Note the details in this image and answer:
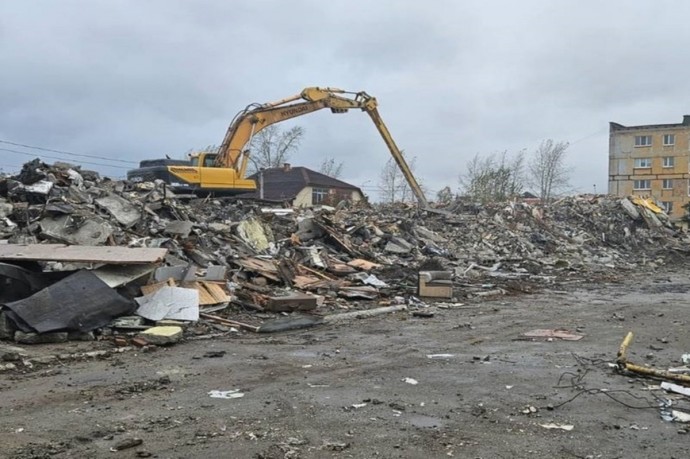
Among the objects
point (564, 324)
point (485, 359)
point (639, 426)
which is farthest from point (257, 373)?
point (564, 324)

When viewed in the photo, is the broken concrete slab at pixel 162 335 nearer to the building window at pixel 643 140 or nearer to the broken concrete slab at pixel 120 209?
the broken concrete slab at pixel 120 209

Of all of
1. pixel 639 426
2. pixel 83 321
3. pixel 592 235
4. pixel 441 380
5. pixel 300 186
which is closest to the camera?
pixel 639 426

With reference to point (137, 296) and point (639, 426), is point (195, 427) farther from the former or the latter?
point (137, 296)

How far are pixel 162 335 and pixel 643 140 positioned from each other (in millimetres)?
57703

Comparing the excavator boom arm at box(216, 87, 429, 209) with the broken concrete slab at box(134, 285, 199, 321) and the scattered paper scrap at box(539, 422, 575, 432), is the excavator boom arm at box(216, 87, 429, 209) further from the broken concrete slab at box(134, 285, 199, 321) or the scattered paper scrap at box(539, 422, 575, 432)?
the scattered paper scrap at box(539, 422, 575, 432)

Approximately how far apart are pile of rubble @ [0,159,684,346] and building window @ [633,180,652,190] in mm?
34025

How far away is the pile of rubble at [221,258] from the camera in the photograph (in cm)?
809

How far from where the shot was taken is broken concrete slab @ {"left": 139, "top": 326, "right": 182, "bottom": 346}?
24.5 feet

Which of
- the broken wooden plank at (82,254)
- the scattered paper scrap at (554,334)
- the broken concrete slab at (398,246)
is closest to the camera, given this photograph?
the scattered paper scrap at (554,334)

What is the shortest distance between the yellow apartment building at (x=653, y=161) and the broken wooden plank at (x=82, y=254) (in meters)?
54.7

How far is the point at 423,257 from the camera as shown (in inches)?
685

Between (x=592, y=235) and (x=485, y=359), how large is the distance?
2092 cm

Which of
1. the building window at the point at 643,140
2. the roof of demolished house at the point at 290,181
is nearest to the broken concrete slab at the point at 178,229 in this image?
the roof of demolished house at the point at 290,181

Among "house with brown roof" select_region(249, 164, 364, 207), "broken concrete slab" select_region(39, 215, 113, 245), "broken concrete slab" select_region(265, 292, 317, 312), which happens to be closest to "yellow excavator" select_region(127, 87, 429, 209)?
"broken concrete slab" select_region(39, 215, 113, 245)
